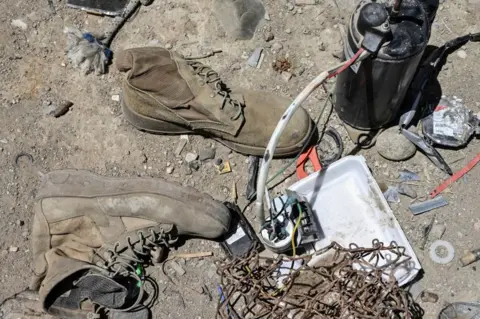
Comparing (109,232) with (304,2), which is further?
(304,2)

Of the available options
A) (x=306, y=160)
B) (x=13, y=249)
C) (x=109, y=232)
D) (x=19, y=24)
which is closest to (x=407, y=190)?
(x=306, y=160)

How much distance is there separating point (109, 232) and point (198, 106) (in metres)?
0.76

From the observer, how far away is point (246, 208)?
2990 millimetres

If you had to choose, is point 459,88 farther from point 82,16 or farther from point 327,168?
point 82,16

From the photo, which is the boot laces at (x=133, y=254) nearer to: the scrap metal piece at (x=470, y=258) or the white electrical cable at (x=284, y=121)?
the white electrical cable at (x=284, y=121)

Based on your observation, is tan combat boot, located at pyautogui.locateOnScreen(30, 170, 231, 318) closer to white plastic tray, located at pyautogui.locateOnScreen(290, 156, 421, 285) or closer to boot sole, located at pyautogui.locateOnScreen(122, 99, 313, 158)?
boot sole, located at pyautogui.locateOnScreen(122, 99, 313, 158)

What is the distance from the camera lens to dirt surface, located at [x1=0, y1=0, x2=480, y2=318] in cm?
288

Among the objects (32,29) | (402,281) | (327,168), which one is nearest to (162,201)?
(327,168)

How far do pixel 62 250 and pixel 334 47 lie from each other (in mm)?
1833

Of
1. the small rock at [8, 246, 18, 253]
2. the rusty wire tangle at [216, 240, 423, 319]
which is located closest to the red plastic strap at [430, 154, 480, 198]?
the rusty wire tangle at [216, 240, 423, 319]

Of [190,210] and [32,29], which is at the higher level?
[32,29]

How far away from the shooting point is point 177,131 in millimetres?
3074

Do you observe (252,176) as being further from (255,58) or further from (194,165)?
(255,58)

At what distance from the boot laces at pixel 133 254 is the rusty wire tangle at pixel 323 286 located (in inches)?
14.6
